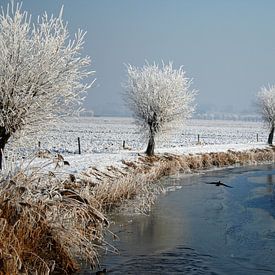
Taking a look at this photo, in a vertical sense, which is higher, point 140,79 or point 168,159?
point 140,79

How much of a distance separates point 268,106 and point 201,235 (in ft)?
139

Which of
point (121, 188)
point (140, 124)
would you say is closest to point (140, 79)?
point (140, 124)

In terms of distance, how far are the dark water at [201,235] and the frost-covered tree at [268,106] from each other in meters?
31.0

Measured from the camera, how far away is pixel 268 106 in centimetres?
5378

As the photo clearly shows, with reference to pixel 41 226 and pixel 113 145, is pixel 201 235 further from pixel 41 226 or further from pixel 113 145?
pixel 113 145

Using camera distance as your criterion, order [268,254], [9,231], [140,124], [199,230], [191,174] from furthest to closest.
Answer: [140,124] < [191,174] < [199,230] < [268,254] < [9,231]

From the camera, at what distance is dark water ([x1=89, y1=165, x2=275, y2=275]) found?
36.3ft

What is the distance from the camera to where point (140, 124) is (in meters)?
32.8

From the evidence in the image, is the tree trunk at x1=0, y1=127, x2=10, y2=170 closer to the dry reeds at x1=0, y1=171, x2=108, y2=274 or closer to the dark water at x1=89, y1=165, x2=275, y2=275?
the dark water at x1=89, y1=165, x2=275, y2=275

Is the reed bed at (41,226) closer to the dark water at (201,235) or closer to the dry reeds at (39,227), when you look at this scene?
the dry reeds at (39,227)

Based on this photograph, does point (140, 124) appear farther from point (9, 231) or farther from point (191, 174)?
point (9, 231)

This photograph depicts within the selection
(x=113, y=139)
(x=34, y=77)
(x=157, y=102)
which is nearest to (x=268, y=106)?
(x=113, y=139)

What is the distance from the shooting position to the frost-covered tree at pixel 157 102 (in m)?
32.0

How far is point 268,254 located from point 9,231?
689 centimetres
